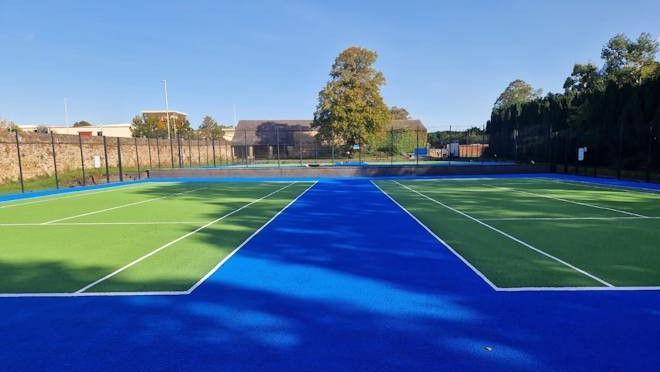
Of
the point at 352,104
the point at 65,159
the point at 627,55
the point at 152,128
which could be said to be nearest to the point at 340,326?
the point at 65,159

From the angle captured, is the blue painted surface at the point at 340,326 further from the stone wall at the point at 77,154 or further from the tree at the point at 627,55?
the tree at the point at 627,55

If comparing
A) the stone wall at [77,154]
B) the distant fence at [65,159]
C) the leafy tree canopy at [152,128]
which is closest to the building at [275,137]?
the stone wall at [77,154]

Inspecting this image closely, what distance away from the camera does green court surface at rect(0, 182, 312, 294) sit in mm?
5320

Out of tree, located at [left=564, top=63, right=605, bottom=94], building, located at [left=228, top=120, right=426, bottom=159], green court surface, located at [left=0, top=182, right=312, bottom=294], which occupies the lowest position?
green court surface, located at [left=0, top=182, right=312, bottom=294]

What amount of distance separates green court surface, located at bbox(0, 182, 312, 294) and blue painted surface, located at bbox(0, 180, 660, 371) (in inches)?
22.4

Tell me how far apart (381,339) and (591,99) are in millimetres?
30303

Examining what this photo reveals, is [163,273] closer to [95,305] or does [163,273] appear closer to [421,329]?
[95,305]

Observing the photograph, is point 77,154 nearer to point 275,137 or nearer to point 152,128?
point 275,137

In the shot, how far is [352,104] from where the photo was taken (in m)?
44.2

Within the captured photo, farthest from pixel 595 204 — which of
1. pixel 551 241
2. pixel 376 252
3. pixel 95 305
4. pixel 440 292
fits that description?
pixel 95 305

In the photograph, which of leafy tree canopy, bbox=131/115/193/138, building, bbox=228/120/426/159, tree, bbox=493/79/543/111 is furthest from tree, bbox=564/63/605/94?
leafy tree canopy, bbox=131/115/193/138

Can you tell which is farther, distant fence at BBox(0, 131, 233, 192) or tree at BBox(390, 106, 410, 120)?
tree at BBox(390, 106, 410, 120)

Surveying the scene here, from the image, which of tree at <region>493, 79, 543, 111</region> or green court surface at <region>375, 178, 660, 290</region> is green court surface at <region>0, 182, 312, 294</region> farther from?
tree at <region>493, 79, 543, 111</region>

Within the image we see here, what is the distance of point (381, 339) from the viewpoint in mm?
3525
